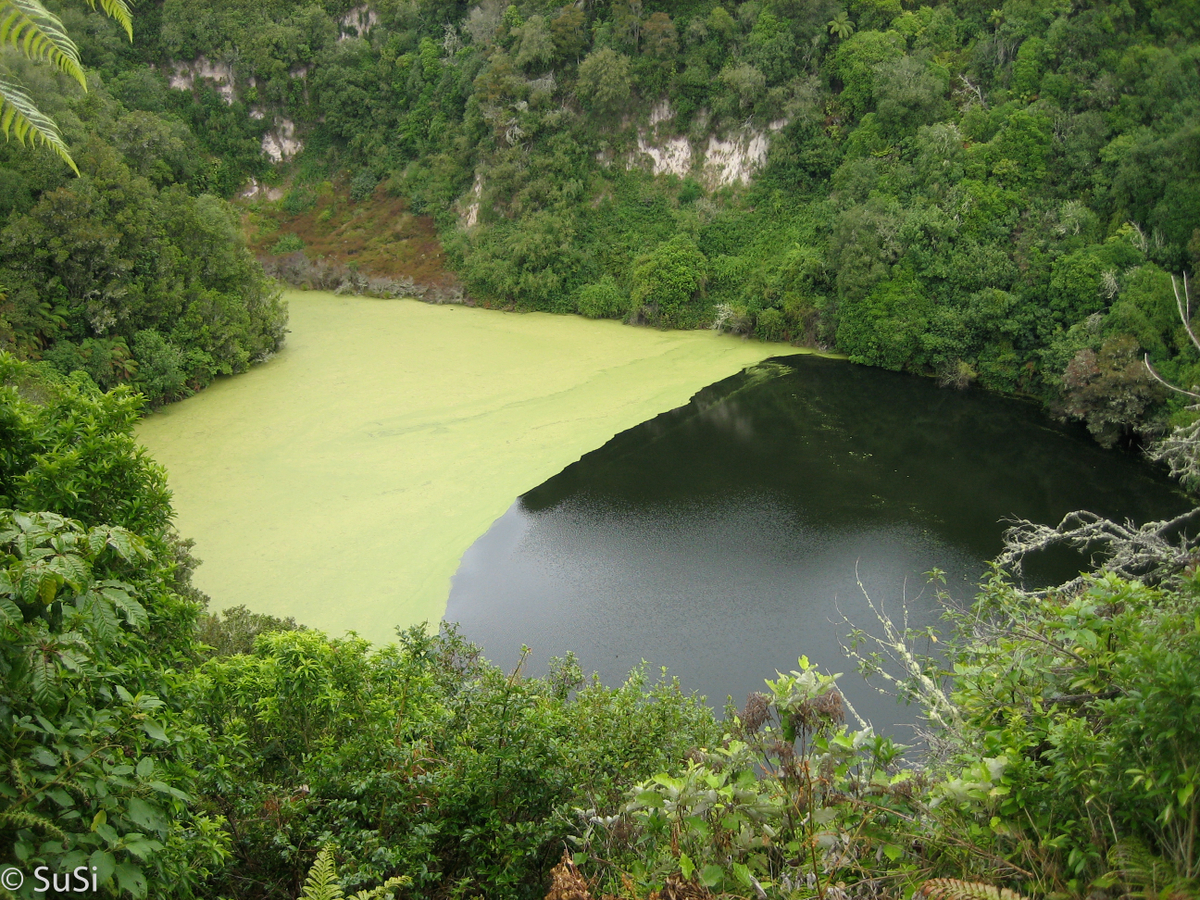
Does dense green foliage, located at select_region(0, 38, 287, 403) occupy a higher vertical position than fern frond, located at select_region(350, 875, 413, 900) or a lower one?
higher

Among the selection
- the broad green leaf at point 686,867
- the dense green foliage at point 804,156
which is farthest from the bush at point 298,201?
the broad green leaf at point 686,867

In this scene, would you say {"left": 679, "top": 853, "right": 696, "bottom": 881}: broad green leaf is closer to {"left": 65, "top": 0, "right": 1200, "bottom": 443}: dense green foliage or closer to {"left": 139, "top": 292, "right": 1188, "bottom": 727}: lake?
{"left": 139, "top": 292, "right": 1188, "bottom": 727}: lake

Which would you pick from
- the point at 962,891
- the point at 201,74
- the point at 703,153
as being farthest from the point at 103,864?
the point at 201,74

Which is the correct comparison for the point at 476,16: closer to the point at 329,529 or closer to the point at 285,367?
the point at 285,367

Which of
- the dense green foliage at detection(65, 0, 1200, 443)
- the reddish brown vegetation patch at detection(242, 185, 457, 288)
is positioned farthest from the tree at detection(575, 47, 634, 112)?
the reddish brown vegetation patch at detection(242, 185, 457, 288)

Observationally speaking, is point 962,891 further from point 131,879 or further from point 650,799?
point 131,879

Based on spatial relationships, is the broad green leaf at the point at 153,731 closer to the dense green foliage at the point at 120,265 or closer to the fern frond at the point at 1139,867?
the fern frond at the point at 1139,867

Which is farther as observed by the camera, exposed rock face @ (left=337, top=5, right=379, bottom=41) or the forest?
exposed rock face @ (left=337, top=5, right=379, bottom=41)
